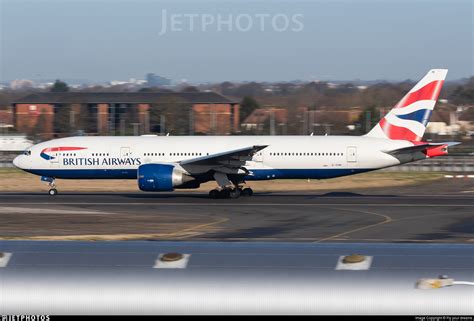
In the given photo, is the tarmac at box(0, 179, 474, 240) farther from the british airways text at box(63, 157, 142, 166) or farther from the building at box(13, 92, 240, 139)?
the building at box(13, 92, 240, 139)

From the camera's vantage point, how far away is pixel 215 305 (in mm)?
11453

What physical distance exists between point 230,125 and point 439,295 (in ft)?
357

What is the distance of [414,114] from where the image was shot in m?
44.2

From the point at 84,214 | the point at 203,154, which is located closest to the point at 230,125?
the point at 203,154

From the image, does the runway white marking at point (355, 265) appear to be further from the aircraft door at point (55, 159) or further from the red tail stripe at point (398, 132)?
the aircraft door at point (55, 159)

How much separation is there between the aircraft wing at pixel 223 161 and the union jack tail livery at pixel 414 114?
7513 millimetres

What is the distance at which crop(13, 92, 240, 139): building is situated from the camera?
377 feet

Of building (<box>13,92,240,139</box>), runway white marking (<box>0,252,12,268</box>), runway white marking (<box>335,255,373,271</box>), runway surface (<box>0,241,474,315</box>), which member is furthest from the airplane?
building (<box>13,92,240,139</box>)

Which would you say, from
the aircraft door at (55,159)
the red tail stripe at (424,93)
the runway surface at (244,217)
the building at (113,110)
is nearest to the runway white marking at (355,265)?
the runway surface at (244,217)

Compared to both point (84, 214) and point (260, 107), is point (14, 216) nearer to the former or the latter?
point (84, 214)

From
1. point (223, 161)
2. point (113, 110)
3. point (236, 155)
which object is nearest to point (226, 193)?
point (223, 161)

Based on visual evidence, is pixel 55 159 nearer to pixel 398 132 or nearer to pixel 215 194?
pixel 215 194

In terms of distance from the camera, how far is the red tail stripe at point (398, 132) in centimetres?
4362

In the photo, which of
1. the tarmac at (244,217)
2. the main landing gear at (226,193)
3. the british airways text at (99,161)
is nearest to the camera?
the tarmac at (244,217)
